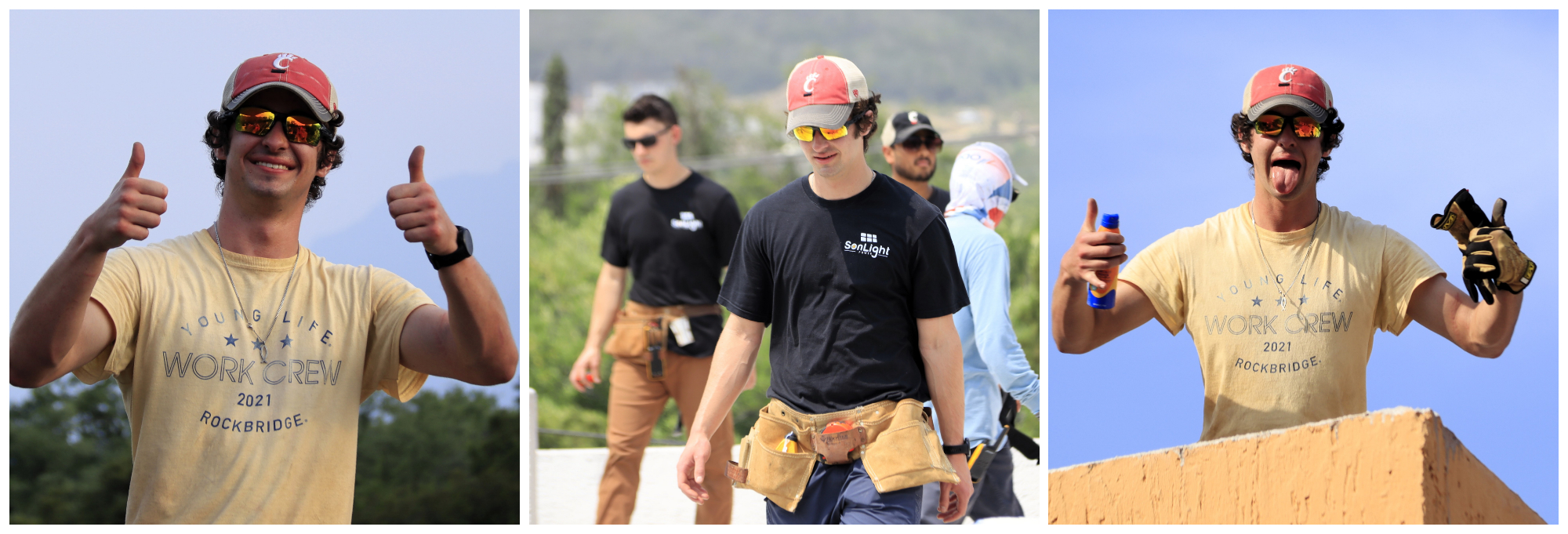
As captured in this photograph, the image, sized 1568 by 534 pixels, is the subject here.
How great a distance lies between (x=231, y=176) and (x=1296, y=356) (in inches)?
136

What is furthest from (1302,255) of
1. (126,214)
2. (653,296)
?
(126,214)

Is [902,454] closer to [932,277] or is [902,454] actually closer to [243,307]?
[932,277]

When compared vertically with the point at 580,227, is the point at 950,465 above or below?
below

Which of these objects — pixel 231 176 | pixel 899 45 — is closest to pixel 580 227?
pixel 231 176

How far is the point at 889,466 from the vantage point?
320 centimetres

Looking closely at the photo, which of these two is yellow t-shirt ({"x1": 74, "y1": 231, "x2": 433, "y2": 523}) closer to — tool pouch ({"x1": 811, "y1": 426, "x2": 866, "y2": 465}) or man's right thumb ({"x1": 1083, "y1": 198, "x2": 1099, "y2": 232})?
tool pouch ({"x1": 811, "y1": 426, "x2": 866, "y2": 465})

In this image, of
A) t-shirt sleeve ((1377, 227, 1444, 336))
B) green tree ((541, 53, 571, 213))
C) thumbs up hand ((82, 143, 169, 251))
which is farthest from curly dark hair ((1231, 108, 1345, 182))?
green tree ((541, 53, 571, 213))

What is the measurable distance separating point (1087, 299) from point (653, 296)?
2.73m

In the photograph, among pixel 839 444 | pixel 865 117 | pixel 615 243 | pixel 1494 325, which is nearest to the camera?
pixel 839 444

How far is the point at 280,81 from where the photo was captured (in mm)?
3373

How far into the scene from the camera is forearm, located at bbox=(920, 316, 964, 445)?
3.31 meters

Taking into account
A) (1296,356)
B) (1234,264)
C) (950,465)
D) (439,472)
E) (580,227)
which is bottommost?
(439,472)

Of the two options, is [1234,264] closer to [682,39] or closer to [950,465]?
[950,465]

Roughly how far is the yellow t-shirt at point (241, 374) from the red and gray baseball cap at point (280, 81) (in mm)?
428
